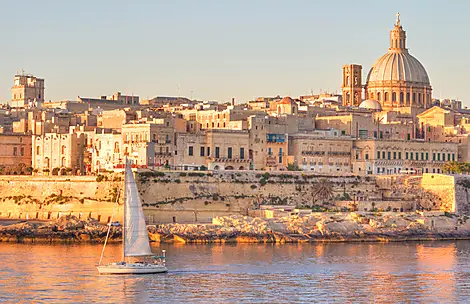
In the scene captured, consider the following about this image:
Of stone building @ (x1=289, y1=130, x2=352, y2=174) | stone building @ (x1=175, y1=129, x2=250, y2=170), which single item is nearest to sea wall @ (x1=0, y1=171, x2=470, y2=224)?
stone building @ (x1=175, y1=129, x2=250, y2=170)

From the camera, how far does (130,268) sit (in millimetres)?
46188

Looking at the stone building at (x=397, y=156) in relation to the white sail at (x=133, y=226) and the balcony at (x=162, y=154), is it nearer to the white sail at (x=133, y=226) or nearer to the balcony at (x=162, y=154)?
the balcony at (x=162, y=154)

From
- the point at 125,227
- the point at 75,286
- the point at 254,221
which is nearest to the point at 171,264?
the point at 125,227

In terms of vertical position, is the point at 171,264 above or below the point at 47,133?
below

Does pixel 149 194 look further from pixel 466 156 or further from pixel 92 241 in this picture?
pixel 466 156

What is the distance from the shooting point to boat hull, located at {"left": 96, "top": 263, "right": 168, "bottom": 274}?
46094 mm

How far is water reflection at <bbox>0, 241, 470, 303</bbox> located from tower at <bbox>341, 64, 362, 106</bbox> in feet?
150

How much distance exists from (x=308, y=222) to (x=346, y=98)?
43.1 meters

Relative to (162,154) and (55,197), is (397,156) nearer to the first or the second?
(162,154)

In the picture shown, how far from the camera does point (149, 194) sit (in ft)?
211

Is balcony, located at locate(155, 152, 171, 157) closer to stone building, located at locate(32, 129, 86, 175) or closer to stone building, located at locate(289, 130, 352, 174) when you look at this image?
stone building, located at locate(32, 129, 86, 175)

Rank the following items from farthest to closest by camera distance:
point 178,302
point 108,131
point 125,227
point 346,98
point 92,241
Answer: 1. point 346,98
2. point 108,131
3. point 92,241
4. point 125,227
5. point 178,302

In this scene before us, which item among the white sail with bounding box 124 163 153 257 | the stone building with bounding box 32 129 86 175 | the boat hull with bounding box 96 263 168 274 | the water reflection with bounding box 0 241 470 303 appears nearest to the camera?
the water reflection with bounding box 0 241 470 303

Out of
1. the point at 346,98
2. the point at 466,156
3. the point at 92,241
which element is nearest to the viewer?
the point at 92,241
